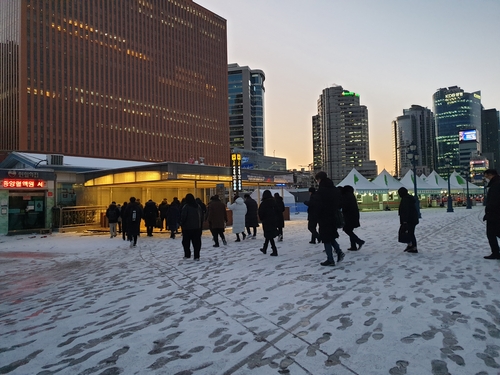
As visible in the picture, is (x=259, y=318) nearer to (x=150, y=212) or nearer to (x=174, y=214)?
(x=174, y=214)

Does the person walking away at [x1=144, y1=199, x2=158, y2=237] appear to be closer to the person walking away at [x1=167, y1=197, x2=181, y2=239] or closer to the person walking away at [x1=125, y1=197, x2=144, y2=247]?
the person walking away at [x1=167, y1=197, x2=181, y2=239]

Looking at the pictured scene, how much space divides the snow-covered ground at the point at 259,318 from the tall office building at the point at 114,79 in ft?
289

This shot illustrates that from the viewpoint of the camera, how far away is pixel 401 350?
10.3 feet

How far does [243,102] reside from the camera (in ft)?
575

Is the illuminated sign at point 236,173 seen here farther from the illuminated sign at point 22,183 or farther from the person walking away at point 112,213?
the illuminated sign at point 22,183

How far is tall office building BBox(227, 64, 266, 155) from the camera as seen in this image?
17538cm

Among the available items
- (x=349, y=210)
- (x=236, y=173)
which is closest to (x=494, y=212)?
(x=349, y=210)

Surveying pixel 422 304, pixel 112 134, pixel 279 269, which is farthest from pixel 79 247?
pixel 112 134

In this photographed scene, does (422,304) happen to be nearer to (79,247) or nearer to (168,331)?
(168,331)

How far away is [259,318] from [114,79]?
10205 centimetres

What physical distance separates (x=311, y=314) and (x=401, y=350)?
1246 mm

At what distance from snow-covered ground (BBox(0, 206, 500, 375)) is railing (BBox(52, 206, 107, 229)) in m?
12.6

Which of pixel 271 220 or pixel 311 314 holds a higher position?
pixel 271 220

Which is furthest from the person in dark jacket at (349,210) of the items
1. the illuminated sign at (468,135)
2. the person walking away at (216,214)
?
the illuminated sign at (468,135)
